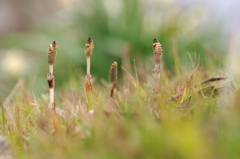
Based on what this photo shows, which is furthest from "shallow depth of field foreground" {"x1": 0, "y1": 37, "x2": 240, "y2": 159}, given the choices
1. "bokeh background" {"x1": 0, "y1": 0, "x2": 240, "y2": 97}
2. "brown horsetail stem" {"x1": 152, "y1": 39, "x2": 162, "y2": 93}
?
"bokeh background" {"x1": 0, "y1": 0, "x2": 240, "y2": 97}

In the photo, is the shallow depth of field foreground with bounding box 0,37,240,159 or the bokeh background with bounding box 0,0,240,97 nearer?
the shallow depth of field foreground with bounding box 0,37,240,159

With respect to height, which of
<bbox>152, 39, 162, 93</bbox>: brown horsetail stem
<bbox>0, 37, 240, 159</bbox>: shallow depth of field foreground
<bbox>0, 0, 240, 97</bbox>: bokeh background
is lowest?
<bbox>0, 37, 240, 159</bbox>: shallow depth of field foreground

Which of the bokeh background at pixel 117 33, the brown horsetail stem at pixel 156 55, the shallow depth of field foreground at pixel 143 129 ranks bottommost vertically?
the shallow depth of field foreground at pixel 143 129

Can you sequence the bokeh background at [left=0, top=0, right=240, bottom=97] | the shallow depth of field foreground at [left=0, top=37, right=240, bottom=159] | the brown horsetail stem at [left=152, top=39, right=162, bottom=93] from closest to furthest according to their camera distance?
1. the shallow depth of field foreground at [left=0, top=37, right=240, bottom=159]
2. the brown horsetail stem at [left=152, top=39, right=162, bottom=93]
3. the bokeh background at [left=0, top=0, right=240, bottom=97]

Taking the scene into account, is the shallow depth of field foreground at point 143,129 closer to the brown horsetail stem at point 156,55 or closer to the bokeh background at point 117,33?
the brown horsetail stem at point 156,55

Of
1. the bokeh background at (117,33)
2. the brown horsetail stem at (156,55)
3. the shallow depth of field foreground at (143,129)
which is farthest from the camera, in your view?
the bokeh background at (117,33)

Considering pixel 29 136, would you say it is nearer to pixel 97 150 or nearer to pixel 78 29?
pixel 97 150

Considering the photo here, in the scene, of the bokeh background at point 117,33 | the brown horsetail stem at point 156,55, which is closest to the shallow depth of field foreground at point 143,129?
the brown horsetail stem at point 156,55

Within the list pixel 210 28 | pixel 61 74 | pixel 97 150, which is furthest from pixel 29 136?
pixel 210 28

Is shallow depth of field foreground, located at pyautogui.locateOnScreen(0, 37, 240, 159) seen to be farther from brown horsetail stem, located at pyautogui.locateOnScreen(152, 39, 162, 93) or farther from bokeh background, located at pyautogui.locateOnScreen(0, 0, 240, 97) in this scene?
bokeh background, located at pyautogui.locateOnScreen(0, 0, 240, 97)
